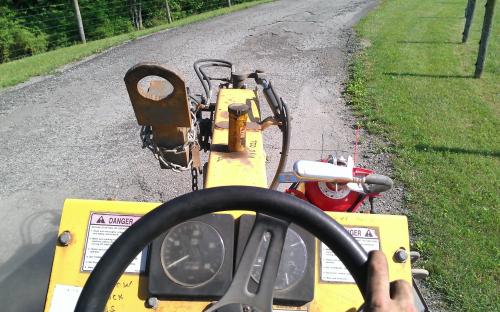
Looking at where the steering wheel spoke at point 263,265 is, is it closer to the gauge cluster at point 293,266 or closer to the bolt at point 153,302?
the gauge cluster at point 293,266

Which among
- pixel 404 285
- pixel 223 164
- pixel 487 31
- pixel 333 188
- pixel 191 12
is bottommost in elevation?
pixel 191 12

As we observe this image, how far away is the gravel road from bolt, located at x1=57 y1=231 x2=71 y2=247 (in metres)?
1.35

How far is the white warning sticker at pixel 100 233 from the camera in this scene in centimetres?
207

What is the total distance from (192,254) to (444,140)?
16.8ft

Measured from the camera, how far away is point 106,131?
6625 millimetres

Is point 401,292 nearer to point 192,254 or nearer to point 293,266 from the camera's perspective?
point 293,266

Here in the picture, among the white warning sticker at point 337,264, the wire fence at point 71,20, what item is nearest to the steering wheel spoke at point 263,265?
the white warning sticker at point 337,264

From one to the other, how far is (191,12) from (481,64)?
1788 centimetres

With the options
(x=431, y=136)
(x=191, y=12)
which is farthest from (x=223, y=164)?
(x=191, y=12)

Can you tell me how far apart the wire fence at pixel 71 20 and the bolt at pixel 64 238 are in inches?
548

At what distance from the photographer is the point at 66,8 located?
20969 millimetres

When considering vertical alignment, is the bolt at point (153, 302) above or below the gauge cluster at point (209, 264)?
below

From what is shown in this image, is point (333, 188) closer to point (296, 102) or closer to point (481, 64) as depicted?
point (296, 102)

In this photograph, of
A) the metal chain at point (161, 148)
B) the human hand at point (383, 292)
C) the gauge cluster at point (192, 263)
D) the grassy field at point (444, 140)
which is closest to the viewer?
the human hand at point (383, 292)
